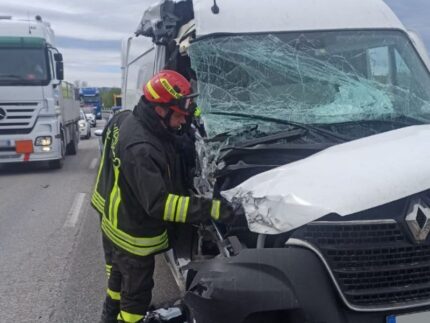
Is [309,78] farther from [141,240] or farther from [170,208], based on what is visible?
[141,240]

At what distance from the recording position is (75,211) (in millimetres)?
8781

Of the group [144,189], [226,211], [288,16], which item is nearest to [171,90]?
[144,189]

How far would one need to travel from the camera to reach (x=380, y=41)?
4.52 meters

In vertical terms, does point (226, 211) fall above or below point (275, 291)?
above

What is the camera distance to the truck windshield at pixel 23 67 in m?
12.5

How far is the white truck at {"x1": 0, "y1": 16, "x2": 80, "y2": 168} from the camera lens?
1252 cm

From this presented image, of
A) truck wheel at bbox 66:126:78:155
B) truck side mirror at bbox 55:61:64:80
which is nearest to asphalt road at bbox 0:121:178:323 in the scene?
truck side mirror at bbox 55:61:64:80

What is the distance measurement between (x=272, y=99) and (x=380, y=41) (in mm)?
1163

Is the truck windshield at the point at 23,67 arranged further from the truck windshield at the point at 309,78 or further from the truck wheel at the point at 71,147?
the truck windshield at the point at 309,78

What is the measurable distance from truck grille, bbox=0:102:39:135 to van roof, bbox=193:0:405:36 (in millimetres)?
9059

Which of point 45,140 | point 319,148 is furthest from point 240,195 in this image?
point 45,140

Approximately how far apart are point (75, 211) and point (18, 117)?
16.1ft

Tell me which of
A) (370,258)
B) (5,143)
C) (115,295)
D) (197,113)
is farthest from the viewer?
(5,143)

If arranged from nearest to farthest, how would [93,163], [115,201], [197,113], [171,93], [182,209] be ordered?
[182,209] → [171,93] → [115,201] → [197,113] → [93,163]
